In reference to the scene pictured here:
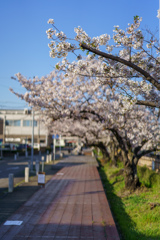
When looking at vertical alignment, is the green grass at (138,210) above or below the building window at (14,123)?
below

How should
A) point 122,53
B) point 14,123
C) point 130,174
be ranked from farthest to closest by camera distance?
point 14,123
point 130,174
point 122,53

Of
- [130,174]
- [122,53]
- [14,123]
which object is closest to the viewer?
[122,53]

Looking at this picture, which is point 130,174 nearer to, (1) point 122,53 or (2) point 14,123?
(1) point 122,53

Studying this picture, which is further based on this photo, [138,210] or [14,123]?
[14,123]

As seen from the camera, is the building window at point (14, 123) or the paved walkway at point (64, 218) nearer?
the paved walkway at point (64, 218)

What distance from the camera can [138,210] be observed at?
1048 centimetres

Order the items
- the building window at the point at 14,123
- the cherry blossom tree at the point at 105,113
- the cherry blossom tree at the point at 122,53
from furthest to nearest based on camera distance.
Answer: the building window at the point at 14,123 < the cherry blossom tree at the point at 105,113 < the cherry blossom tree at the point at 122,53

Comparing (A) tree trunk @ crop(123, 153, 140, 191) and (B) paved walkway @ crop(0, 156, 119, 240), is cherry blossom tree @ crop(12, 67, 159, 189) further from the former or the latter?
(B) paved walkway @ crop(0, 156, 119, 240)

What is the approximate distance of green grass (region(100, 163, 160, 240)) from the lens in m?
8.02

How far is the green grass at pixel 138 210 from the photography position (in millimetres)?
8018

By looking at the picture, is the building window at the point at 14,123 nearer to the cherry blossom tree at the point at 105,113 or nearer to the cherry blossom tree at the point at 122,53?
the cherry blossom tree at the point at 105,113

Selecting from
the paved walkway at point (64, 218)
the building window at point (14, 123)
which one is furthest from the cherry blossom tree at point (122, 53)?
the building window at point (14, 123)

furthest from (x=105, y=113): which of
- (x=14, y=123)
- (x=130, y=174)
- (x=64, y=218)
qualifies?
(x=14, y=123)

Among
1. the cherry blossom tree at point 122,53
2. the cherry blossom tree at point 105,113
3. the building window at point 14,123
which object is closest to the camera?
the cherry blossom tree at point 122,53
